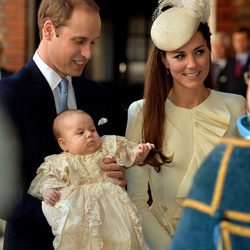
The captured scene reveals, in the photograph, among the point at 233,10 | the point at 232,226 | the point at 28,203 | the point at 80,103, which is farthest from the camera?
the point at 233,10

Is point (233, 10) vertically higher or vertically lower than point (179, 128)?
higher

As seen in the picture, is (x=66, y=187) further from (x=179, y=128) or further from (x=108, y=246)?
(x=179, y=128)

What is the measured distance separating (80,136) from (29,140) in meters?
0.20

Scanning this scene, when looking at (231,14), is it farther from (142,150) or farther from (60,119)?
(60,119)

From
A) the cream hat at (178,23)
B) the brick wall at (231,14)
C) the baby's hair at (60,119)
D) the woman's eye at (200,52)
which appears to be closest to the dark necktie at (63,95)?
the baby's hair at (60,119)

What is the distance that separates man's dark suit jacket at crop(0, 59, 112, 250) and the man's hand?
0.69ft

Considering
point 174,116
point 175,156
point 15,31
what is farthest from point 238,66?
point 175,156

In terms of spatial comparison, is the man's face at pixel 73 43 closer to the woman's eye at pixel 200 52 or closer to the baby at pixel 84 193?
the baby at pixel 84 193

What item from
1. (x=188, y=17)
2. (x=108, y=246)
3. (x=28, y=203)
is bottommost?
(x=108, y=246)

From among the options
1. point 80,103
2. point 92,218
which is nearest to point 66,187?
point 92,218

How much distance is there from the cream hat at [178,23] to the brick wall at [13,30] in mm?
7225

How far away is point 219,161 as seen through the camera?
4.62 ft

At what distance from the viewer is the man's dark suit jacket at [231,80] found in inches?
374

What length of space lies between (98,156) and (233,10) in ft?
27.7
